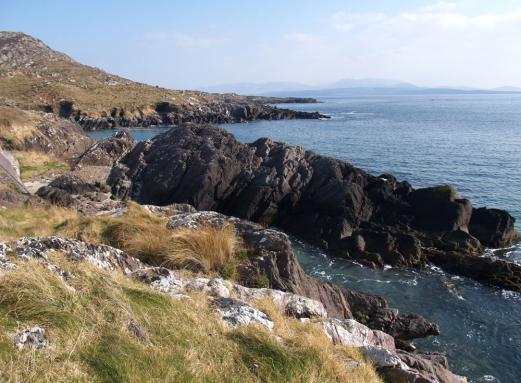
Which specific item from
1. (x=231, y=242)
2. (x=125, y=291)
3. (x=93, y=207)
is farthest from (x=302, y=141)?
Answer: (x=125, y=291)

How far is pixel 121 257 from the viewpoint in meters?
9.91

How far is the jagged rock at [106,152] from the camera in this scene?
38.5 metres

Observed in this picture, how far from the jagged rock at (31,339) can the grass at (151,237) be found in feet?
18.9

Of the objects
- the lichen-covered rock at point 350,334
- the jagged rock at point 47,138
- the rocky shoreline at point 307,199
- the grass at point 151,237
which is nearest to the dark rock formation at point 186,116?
the jagged rock at point 47,138

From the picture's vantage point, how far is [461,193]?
128 ft

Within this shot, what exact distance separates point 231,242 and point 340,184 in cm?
2173

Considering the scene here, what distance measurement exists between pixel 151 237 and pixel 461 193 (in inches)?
1346

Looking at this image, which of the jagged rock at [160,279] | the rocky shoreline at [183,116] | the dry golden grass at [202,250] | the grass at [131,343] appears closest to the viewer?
the grass at [131,343]

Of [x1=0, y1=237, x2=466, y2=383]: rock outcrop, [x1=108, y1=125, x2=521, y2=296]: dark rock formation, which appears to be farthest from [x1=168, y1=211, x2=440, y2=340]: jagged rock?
[x1=108, y1=125, x2=521, y2=296]: dark rock formation

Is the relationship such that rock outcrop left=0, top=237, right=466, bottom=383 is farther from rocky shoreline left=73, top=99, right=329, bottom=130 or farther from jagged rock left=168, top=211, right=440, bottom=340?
rocky shoreline left=73, top=99, right=329, bottom=130

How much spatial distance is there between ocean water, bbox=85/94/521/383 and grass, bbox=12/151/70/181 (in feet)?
63.6

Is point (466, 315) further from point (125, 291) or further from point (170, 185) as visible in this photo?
point (170, 185)

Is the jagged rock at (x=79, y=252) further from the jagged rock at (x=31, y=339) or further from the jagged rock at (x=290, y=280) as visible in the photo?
the jagged rock at (x=290, y=280)

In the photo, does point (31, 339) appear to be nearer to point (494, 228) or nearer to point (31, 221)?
point (31, 221)
